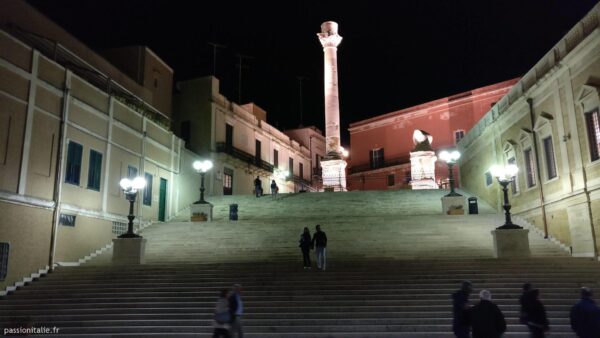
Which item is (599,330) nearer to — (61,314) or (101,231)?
(61,314)

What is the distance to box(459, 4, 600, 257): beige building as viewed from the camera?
16078 mm

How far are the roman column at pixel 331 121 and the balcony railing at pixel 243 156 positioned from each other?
651 cm

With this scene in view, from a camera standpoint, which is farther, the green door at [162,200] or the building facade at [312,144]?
the building facade at [312,144]

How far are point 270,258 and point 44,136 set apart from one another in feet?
29.9

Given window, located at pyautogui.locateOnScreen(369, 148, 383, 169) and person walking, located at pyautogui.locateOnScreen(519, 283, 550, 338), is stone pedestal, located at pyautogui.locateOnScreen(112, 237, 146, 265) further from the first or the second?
window, located at pyautogui.locateOnScreen(369, 148, 383, 169)

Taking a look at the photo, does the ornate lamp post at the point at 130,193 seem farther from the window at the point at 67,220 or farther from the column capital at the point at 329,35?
the column capital at the point at 329,35

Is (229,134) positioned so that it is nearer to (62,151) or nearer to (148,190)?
(148,190)

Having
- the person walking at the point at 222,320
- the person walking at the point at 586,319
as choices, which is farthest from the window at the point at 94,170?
the person walking at the point at 586,319

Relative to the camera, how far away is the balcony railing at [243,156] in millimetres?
35531

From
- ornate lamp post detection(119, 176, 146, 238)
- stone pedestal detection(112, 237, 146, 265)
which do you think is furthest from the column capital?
stone pedestal detection(112, 237, 146, 265)

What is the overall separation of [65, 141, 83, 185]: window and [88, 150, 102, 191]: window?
76cm

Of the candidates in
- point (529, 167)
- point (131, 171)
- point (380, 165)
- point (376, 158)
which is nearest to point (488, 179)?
point (529, 167)

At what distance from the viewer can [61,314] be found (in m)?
12.5

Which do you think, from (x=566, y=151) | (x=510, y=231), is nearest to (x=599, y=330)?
(x=510, y=231)
